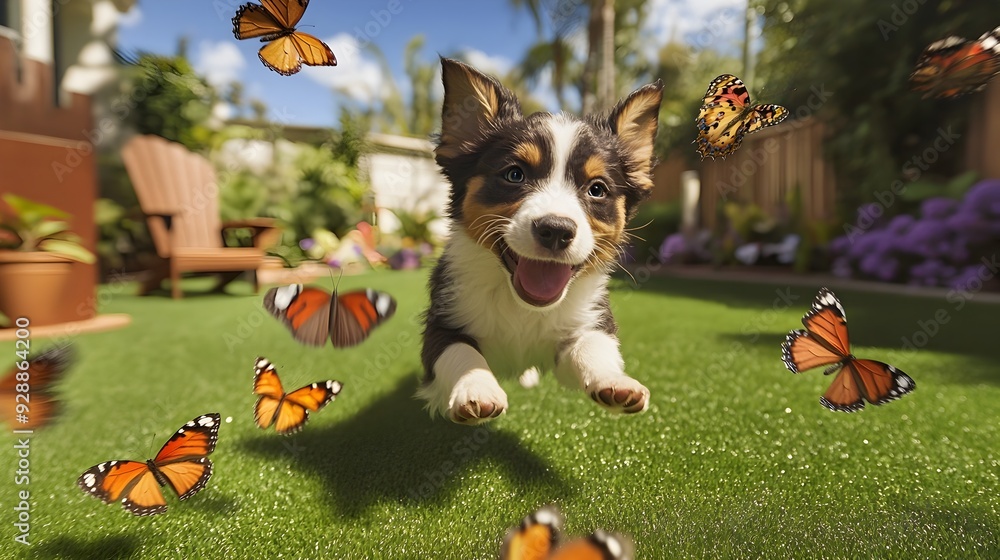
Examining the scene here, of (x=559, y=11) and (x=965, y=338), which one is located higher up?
(x=559, y=11)

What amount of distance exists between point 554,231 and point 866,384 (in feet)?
2.47

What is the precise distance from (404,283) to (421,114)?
2.73 ft

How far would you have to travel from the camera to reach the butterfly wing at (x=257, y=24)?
3.20 feet

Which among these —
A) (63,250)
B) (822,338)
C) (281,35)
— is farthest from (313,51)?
(63,250)

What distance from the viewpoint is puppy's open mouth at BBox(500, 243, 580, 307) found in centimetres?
107

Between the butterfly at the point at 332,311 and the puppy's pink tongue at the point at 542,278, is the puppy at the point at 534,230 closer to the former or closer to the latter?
the puppy's pink tongue at the point at 542,278

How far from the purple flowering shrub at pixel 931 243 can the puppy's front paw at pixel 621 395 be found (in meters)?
4.10

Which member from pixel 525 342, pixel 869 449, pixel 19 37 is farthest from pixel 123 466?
pixel 19 37

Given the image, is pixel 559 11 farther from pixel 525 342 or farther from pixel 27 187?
pixel 27 187

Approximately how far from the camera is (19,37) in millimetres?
4434

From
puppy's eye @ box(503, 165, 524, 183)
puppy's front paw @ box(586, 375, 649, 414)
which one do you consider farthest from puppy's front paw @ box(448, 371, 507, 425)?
puppy's eye @ box(503, 165, 524, 183)

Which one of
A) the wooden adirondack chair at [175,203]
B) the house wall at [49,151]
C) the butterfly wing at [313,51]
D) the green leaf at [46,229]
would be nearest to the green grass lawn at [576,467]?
the butterfly wing at [313,51]

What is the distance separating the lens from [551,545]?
0.74 metres

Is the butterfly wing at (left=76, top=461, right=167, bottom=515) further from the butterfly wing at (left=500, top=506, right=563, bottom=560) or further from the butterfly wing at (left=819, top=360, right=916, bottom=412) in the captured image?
the butterfly wing at (left=819, top=360, right=916, bottom=412)
